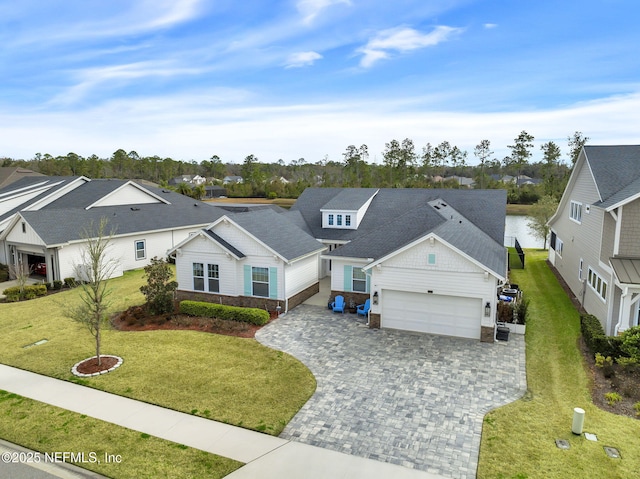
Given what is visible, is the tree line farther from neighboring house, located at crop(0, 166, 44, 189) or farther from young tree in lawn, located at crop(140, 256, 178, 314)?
young tree in lawn, located at crop(140, 256, 178, 314)

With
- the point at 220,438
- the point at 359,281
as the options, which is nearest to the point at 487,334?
the point at 359,281

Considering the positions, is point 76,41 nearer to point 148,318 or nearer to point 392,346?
point 148,318

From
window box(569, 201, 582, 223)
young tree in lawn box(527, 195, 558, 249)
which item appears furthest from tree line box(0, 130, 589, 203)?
window box(569, 201, 582, 223)

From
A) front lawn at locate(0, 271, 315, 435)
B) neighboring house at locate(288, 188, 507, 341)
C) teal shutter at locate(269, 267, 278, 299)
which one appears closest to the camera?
front lawn at locate(0, 271, 315, 435)

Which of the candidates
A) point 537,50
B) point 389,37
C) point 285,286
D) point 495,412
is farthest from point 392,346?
point 537,50

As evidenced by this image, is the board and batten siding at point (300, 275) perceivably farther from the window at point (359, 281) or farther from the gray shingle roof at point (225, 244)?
the window at point (359, 281)
